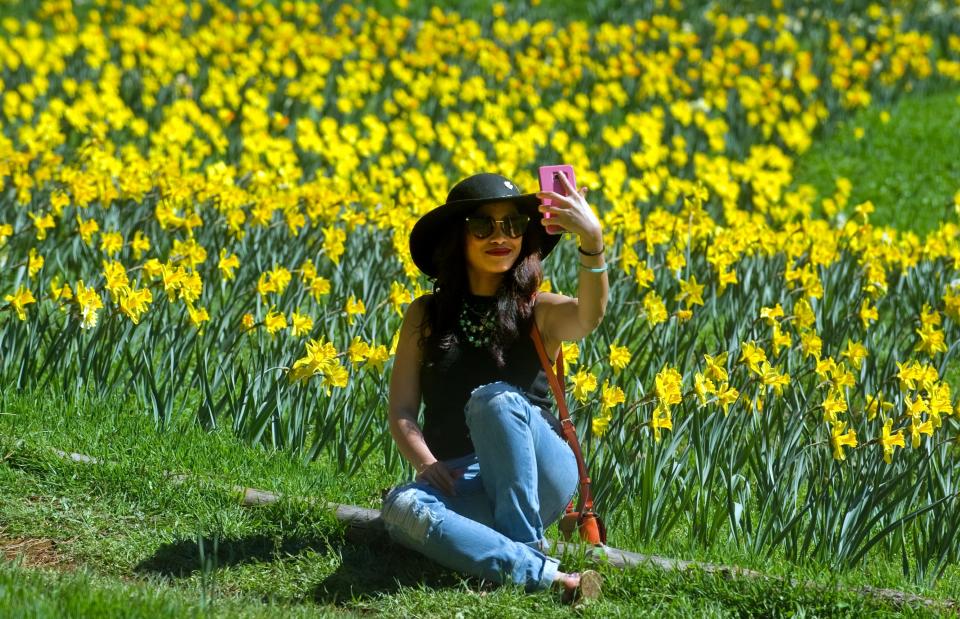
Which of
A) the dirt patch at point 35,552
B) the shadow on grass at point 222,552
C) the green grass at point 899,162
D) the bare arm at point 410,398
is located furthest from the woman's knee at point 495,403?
the green grass at point 899,162

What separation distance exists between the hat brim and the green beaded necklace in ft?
0.50

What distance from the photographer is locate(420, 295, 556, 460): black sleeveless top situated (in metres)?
3.50

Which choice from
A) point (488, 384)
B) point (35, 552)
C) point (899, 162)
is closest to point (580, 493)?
point (488, 384)

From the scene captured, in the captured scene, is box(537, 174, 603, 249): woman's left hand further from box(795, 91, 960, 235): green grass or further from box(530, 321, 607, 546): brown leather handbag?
box(795, 91, 960, 235): green grass

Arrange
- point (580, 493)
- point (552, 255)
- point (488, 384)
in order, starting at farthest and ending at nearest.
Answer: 1. point (552, 255)
2. point (580, 493)
3. point (488, 384)

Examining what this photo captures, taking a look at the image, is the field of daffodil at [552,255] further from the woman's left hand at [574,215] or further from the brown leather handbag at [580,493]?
the woman's left hand at [574,215]

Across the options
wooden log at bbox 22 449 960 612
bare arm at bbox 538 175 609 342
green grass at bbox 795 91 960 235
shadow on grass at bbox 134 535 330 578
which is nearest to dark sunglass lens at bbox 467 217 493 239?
bare arm at bbox 538 175 609 342

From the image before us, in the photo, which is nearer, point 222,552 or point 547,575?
point 547,575

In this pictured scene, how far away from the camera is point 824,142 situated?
9.63 m

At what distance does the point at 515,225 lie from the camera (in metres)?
3.45

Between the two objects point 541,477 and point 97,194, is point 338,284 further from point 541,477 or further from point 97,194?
point 541,477

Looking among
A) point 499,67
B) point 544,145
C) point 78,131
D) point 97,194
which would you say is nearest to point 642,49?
point 499,67

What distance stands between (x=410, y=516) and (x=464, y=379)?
410 mm

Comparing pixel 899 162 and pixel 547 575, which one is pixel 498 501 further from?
pixel 899 162
